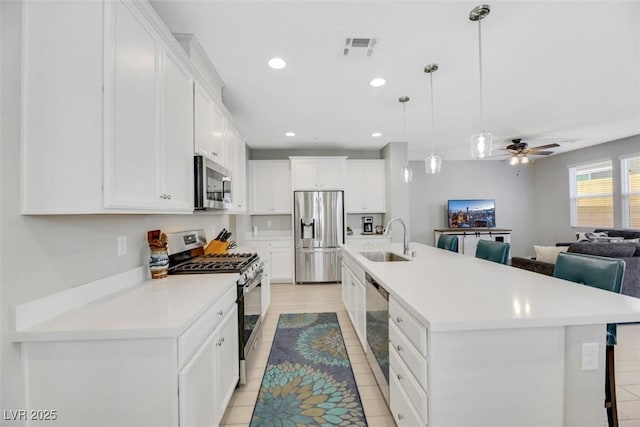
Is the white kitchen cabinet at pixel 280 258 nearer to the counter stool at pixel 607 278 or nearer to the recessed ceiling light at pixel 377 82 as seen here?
the recessed ceiling light at pixel 377 82

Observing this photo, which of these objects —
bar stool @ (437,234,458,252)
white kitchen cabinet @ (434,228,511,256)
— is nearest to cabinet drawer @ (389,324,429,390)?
bar stool @ (437,234,458,252)

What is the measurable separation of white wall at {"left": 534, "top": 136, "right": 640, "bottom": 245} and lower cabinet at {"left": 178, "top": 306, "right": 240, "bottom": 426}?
24.3 ft

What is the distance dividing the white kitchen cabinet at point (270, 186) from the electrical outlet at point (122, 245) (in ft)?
12.6

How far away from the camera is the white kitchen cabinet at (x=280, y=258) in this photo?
5.36 m

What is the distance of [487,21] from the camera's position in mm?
2027

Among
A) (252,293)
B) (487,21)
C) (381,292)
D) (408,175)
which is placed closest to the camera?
(381,292)

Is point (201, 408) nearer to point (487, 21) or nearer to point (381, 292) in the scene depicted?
point (381, 292)

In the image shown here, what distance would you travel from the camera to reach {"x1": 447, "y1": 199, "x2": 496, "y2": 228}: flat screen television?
7.17 meters

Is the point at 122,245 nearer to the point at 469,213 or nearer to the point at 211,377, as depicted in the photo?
the point at 211,377

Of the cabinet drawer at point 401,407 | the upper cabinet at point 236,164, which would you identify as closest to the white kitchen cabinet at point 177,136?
the upper cabinet at point 236,164

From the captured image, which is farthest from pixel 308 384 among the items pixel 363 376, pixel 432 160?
pixel 432 160

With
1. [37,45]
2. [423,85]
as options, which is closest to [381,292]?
[37,45]

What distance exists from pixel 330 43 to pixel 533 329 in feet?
7.70

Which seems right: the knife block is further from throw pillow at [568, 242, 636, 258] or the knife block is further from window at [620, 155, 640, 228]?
window at [620, 155, 640, 228]
